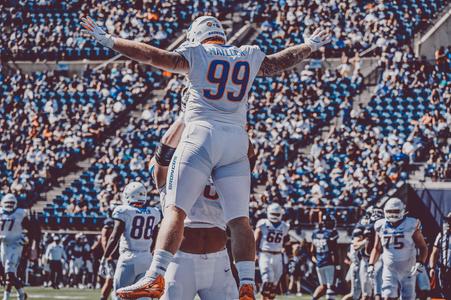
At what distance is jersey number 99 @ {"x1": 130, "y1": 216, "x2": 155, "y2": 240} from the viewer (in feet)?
38.2

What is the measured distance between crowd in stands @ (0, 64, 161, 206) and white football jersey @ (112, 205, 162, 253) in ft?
63.3

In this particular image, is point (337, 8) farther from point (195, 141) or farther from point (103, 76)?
point (195, 141)

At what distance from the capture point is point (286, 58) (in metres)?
7.29

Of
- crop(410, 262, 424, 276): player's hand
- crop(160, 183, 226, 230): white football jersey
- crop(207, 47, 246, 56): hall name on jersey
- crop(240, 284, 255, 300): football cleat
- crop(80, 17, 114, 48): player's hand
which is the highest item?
crop(80, 17, 114, 48): player's hand

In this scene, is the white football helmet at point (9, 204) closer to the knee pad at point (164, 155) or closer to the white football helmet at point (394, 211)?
the white football helmet at point (394, 211)

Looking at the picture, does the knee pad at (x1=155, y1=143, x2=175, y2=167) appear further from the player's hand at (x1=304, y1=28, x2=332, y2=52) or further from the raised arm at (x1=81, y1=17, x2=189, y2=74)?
the player's hand at (x1=304, y1=28, x2=332, y2=52)

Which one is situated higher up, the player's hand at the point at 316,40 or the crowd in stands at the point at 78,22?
the crowd in stands at the point at 78,22

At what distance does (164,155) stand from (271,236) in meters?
11.8

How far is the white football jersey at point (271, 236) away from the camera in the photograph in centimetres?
1836

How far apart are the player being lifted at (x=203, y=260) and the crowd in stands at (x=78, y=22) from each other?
1117 inches

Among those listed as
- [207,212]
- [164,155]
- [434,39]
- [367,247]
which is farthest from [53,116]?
[207,212]

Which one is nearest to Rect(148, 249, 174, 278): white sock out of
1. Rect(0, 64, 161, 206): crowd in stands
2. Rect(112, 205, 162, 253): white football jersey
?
Rect(112, 205, 162, 253): white football jersey

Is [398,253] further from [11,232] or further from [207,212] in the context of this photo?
[207,212]

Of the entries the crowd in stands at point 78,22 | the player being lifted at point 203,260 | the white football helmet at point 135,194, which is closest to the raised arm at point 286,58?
the player being lifted at point 203,260
